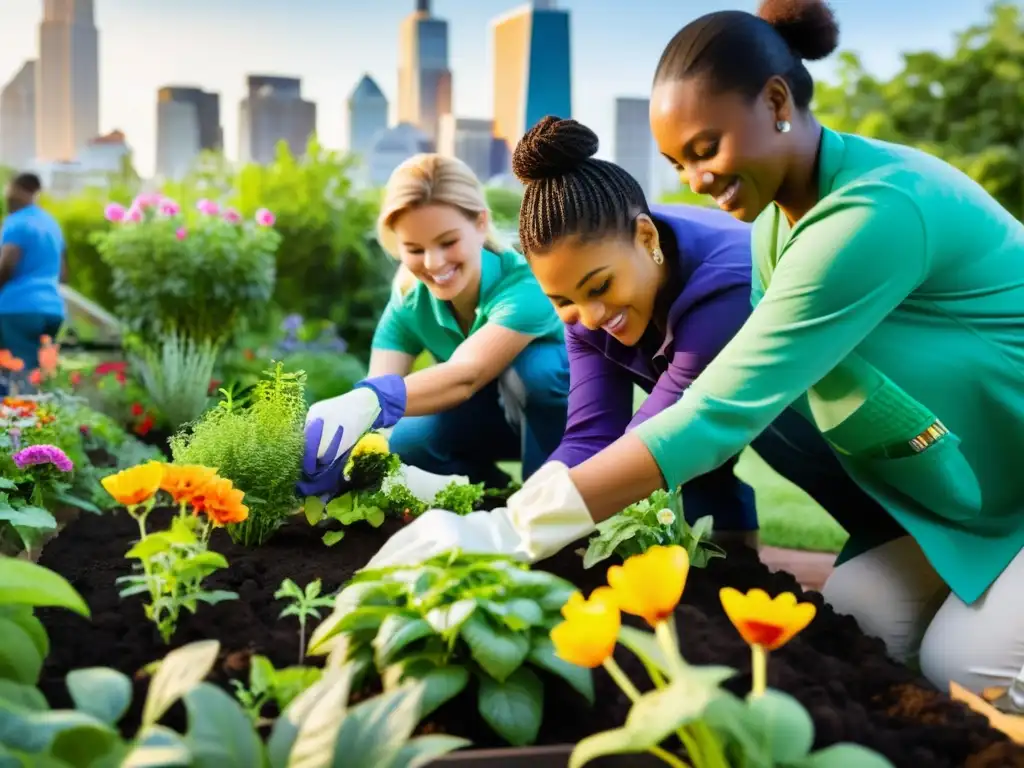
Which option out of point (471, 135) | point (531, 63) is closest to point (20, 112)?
point (471, 135)

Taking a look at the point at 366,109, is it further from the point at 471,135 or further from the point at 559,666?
the point at 559,666

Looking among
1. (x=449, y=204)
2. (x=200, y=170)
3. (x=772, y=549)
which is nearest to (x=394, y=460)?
(x=449, y=204)

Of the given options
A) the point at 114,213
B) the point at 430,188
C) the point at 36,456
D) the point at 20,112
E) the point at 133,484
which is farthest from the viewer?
the point at 20,112

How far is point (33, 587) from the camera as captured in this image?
1172 mm

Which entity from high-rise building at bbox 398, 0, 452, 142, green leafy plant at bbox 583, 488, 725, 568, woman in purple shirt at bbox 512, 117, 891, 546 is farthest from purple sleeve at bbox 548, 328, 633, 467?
high-rise building at bbox 398, 0, 452, 142

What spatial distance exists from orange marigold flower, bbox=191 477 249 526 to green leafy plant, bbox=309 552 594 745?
0.35 metres

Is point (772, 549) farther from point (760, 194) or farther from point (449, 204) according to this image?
point (760, 194)

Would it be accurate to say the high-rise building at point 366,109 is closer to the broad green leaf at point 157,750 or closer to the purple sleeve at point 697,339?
the purple sleeve at point 697,339

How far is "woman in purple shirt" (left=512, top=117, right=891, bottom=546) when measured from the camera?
2.00 metres

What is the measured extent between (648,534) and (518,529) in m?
0.42

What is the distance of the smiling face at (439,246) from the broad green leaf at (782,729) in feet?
6.30

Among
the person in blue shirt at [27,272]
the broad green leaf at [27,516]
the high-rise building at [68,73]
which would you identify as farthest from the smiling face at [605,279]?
the high-rise building at [68,73]

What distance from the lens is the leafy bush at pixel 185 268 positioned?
6363mm

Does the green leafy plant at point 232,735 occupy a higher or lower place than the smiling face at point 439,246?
lower
